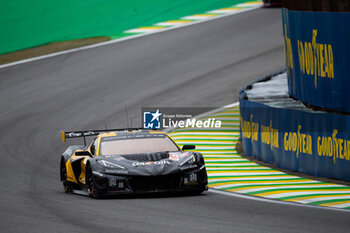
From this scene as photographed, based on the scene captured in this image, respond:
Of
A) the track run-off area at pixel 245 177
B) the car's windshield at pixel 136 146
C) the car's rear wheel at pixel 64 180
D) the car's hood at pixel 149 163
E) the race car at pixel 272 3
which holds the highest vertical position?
the race car at pixel 272 3

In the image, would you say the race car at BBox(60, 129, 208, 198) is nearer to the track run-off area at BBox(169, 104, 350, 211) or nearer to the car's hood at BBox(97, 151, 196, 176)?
the car's hood at BBox(97, 151, 196, 176)

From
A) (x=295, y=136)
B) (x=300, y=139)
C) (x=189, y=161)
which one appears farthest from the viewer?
(x=295, y=136)

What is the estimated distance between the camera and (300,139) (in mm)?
14156

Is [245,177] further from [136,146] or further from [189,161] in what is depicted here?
[136,146]

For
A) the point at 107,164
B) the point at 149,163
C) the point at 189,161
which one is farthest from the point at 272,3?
the point at 107,164

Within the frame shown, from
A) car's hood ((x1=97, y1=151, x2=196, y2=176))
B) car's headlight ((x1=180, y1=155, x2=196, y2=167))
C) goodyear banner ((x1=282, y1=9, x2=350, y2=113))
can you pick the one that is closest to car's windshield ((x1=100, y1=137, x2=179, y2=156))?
car's hood ((x1=97, y1=151, x2=196, y2=176))

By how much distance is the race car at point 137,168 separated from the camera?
11367 mm

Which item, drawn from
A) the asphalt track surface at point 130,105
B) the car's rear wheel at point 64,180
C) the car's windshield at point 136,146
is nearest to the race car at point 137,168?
the car's windshield at point 136,146

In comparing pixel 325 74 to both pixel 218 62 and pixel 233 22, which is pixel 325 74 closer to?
pixel 218 62

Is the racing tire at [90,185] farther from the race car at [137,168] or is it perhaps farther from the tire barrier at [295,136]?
the tire barrier at [295,136]

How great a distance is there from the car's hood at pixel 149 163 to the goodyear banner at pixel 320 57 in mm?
3851

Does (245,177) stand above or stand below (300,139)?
below

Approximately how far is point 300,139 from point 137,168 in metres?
4.14

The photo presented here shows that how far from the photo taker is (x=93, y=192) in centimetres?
1164
